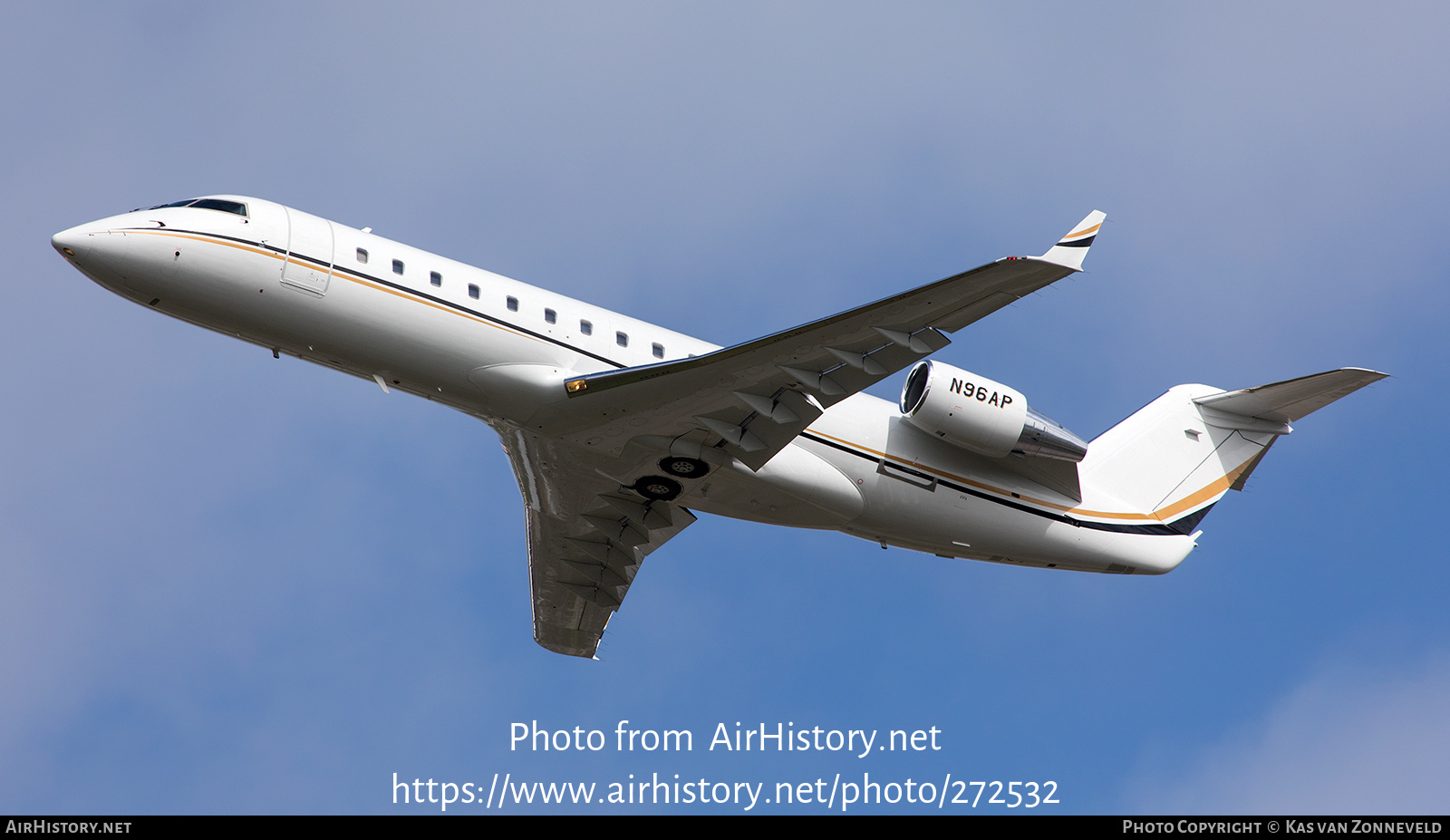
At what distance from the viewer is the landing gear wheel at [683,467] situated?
19312 millimetres

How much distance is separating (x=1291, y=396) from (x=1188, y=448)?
205 centimetres

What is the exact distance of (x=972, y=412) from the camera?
65.6 ft

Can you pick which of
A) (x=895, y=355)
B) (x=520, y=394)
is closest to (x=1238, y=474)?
(x=895, y=355)

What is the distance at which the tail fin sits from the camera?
74.1 feet

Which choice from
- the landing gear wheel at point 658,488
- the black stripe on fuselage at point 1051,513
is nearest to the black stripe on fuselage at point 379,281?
the landing gear wheel at point 658,488

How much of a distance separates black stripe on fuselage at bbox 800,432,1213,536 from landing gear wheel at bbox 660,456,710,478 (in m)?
1.58

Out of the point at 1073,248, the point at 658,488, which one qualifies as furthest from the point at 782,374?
the point at 1073,248

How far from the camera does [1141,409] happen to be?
24.0 meters

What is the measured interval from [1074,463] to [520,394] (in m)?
8.92

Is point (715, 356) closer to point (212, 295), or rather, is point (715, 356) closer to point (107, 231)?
point (212, 295)

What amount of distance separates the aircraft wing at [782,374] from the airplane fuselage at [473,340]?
2.13 feet

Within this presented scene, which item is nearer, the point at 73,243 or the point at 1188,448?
the point at 73,243

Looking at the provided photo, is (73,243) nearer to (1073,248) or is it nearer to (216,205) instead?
(216,205)
